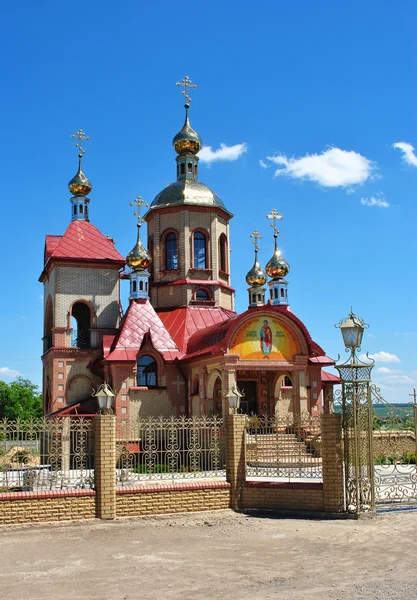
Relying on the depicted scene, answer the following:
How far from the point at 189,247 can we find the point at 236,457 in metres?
12.7

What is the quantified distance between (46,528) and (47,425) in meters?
1.61

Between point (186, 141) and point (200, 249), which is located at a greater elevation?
point (186, 141)

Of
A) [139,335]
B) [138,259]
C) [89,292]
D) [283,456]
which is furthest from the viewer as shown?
[138,259]

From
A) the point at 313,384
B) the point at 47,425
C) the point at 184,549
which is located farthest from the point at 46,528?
the point at 313,384

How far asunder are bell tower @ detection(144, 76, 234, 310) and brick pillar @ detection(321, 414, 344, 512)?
41.0 ft

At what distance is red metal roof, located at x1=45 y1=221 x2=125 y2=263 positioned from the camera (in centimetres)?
2172

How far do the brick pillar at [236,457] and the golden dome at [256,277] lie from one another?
1401cm

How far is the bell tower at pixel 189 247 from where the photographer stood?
76.6 feet

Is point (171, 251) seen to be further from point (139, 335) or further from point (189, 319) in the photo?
point (139, 335)

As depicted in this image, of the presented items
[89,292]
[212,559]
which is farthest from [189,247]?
→ [212,559]

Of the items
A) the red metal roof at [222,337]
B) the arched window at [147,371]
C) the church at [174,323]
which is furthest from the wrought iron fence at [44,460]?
the arched window at [147,371]

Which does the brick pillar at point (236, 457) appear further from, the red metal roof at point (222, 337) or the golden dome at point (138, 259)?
the golden dome at point (138, 259)

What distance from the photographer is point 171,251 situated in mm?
23938

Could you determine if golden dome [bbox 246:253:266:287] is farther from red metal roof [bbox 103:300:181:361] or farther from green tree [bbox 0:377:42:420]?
green tree [bbox 0:377:42:420]
